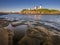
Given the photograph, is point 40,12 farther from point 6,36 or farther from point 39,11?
point 6,36

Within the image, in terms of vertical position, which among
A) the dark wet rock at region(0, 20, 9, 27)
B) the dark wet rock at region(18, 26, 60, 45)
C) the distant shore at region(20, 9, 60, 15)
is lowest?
the dark wet rock at region(18, 26, 60, 45)

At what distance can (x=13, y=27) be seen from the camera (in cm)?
222

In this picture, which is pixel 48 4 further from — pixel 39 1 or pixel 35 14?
pixel 35 14

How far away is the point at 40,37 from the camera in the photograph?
214cm

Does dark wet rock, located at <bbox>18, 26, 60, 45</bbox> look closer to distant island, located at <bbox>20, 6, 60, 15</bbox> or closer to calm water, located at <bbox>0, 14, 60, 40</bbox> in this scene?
calm water, located at <bbox>0, 14, 60, 40</bbox>

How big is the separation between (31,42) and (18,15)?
617 millimetres

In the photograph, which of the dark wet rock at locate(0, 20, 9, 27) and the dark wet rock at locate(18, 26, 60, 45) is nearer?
the dark wet rock at locate(18, 26, 60, 45)

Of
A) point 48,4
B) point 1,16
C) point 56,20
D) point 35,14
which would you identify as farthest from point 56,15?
point 1,16

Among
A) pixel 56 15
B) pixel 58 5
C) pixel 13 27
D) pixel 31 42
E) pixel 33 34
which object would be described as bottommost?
pixel 31 42

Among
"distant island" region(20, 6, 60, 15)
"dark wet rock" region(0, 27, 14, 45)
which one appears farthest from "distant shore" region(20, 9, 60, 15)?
"dark wet rock" region(0, 27, 14, 45)

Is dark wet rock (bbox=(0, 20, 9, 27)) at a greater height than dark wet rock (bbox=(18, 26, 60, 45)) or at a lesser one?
greater

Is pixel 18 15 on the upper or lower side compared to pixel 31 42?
upper

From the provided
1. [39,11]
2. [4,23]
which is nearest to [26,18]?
[39,11]

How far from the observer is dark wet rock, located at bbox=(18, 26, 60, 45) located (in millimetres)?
2117
